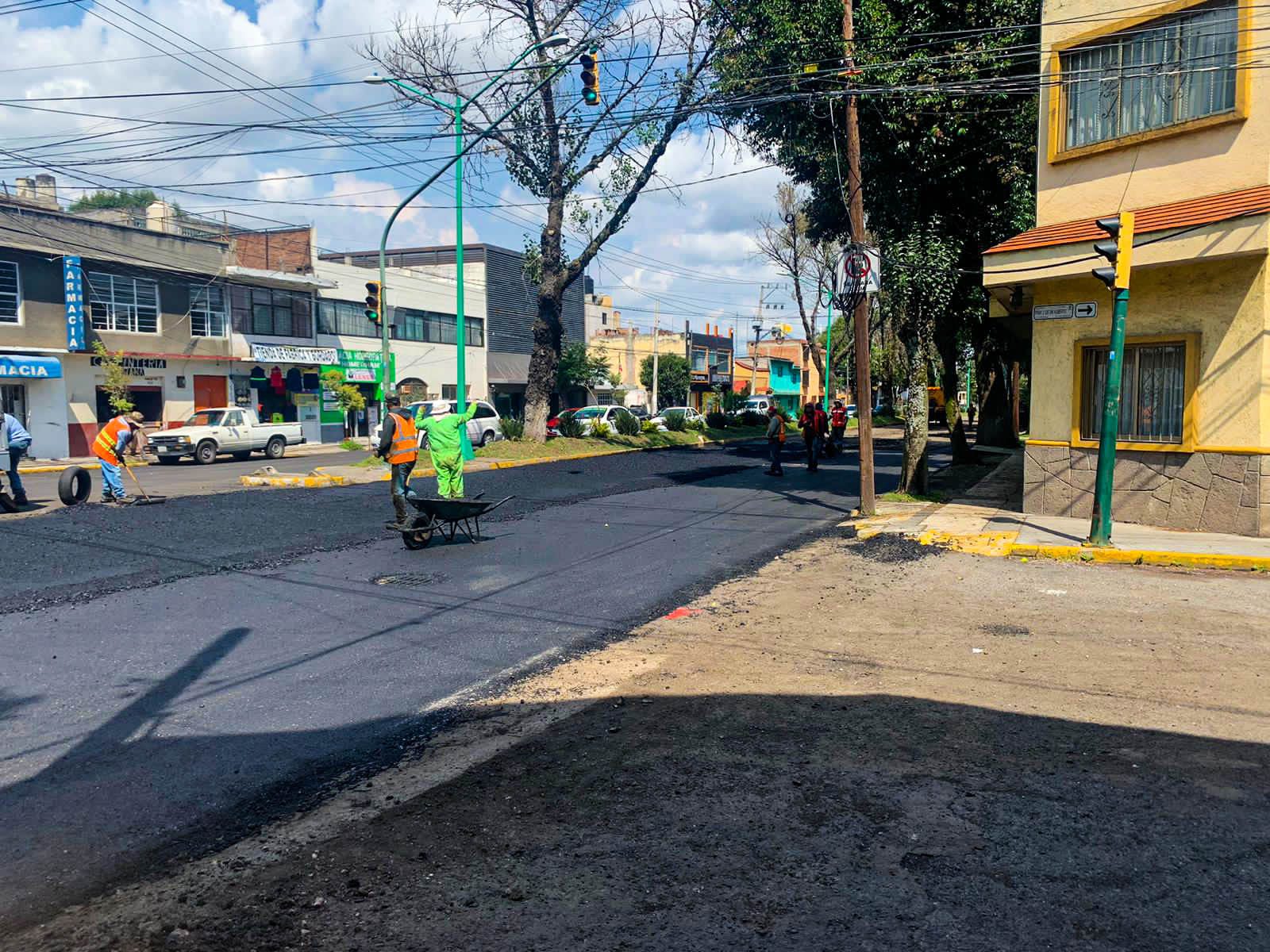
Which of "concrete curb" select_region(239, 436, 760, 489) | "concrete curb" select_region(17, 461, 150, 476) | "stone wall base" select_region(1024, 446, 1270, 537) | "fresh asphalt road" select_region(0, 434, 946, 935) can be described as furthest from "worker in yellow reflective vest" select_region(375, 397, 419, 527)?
"concrete curb" select_region(17, 461, 150, 476)

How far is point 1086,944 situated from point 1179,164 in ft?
38.6

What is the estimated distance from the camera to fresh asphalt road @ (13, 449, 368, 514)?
18.3 meters

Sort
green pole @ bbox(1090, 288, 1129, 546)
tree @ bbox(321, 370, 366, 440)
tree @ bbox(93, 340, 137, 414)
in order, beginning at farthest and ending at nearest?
tree @ bbox(321, 370, 366, 440) → tree @ bbox(93, 340, 137, 414) → green pole @ bbox(1090, 288, 1129, 546)

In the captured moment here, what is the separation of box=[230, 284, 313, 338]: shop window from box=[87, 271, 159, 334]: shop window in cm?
365

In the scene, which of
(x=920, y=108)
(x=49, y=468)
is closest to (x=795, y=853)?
(x=920, y=108)

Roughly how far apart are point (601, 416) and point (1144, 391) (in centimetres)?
2408

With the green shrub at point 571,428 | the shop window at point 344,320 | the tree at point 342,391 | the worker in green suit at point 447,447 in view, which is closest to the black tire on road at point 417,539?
the worker in green suit at point 447,447

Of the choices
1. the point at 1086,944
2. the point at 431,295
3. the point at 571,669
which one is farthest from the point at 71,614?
the point at 431,295

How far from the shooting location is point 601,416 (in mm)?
35531

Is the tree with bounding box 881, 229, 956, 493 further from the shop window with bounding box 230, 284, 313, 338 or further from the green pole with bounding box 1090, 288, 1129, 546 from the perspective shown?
the shop window with bounding box 230, 284, 313, 338

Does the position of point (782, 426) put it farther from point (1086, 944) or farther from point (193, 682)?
point (1086, 944)

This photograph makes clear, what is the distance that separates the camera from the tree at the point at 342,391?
40375 mm

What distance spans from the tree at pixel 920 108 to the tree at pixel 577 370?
115 feet

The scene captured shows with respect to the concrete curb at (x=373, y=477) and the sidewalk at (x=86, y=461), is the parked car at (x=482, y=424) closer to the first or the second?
the sidewalk at (x=86, y=461)
